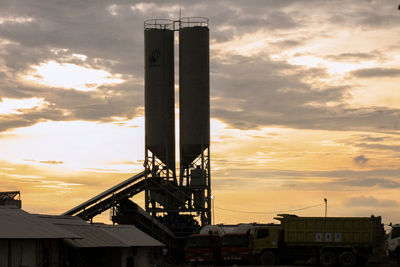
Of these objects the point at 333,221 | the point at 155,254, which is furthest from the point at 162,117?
the point at 333,221

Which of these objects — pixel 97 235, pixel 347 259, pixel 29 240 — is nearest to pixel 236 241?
pixel 347 259

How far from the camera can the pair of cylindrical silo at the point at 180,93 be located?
98.4 meters

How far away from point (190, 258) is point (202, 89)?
3778 centimetres

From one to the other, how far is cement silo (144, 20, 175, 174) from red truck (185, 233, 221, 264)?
33.9 m

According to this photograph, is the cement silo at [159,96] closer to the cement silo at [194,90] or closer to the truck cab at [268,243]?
the cement silo at [194,90]

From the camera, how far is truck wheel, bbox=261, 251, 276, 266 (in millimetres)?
62969

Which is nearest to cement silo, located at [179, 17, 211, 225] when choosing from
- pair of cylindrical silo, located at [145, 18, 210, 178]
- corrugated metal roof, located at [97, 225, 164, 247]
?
pair of cylindrical silo, located at [145, 18, 210, 178]

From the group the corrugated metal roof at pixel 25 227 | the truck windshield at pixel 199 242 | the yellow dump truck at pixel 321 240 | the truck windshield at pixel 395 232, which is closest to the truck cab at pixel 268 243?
the yellow dump truck at pixel 321 240

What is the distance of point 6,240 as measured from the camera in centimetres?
5062

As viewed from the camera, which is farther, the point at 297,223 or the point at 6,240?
the point at 297,223

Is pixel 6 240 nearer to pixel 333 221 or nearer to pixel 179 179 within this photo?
pixel 333 221

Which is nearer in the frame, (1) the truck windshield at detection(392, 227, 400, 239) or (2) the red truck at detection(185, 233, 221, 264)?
(1) the truck windshield at detection(392, 227, 400, 239)

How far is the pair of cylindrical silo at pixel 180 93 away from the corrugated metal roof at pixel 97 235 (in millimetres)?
27232

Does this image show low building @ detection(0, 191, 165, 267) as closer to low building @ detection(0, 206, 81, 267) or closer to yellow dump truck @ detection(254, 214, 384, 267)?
low building @ detection(0, 206, 81, 267)
